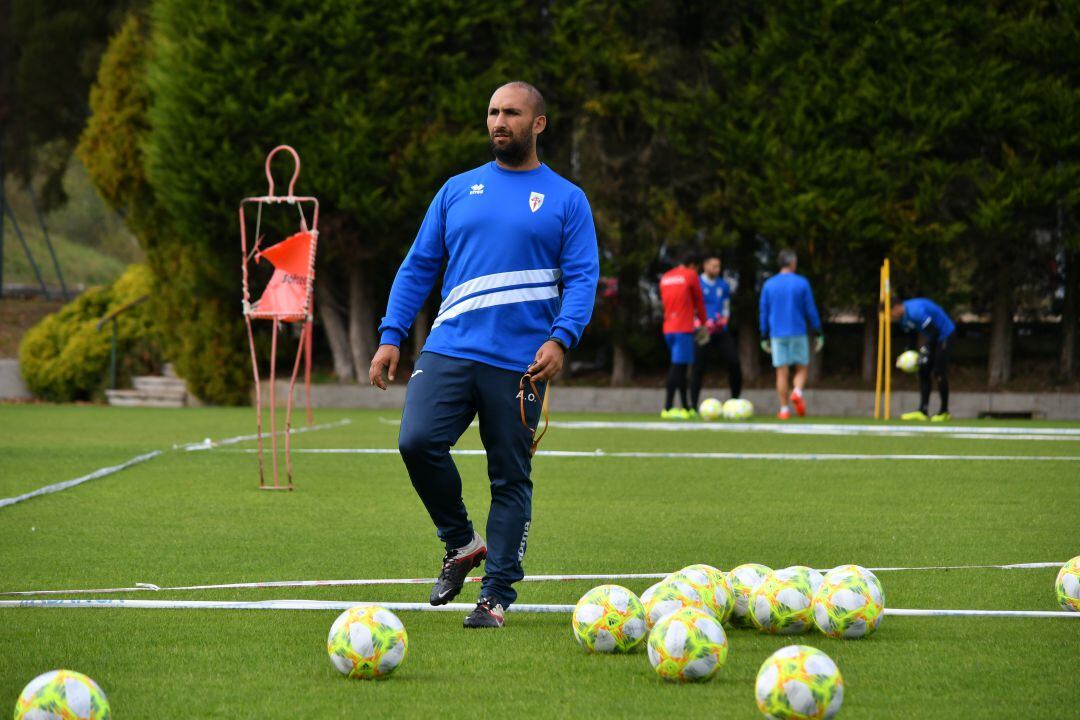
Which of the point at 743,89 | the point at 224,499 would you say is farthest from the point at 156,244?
the point at 224,499

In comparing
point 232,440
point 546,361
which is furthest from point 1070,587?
point 232,440

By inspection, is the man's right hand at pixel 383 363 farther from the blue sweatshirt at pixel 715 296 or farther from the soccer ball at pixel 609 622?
the blue sweatshirt at pixel 715 296

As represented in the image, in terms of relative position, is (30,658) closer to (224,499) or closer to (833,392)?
(224,499)

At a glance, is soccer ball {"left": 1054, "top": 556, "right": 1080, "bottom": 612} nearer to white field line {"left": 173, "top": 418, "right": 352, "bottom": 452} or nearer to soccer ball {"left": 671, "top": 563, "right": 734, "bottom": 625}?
soccer ball {"left": 671, "top": 563, "right": 734, "bottom": 625}

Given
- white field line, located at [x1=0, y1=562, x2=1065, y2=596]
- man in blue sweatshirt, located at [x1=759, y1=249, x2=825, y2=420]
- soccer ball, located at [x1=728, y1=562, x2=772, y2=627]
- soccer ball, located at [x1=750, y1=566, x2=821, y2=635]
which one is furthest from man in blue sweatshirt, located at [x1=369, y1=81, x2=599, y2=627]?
man in blue sweatshirt, located at [x1=759, y1=249, x2=825, y2=420]

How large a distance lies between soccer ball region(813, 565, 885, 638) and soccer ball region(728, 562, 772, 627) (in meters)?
0.23

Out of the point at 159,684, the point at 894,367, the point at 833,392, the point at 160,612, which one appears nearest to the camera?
the point at 159,684

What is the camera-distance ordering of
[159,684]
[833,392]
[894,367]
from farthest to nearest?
[894,367], [833,392], [159,684]

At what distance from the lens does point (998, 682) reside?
441cm

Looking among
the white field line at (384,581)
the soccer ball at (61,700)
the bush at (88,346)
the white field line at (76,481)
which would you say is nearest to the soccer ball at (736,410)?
the white field line at (76,481)

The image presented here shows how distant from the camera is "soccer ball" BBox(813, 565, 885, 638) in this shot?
16.8ft

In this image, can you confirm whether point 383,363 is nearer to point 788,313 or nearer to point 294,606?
point 294,606

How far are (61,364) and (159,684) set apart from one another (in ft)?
76.2

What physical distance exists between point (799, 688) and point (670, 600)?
1301 mm
